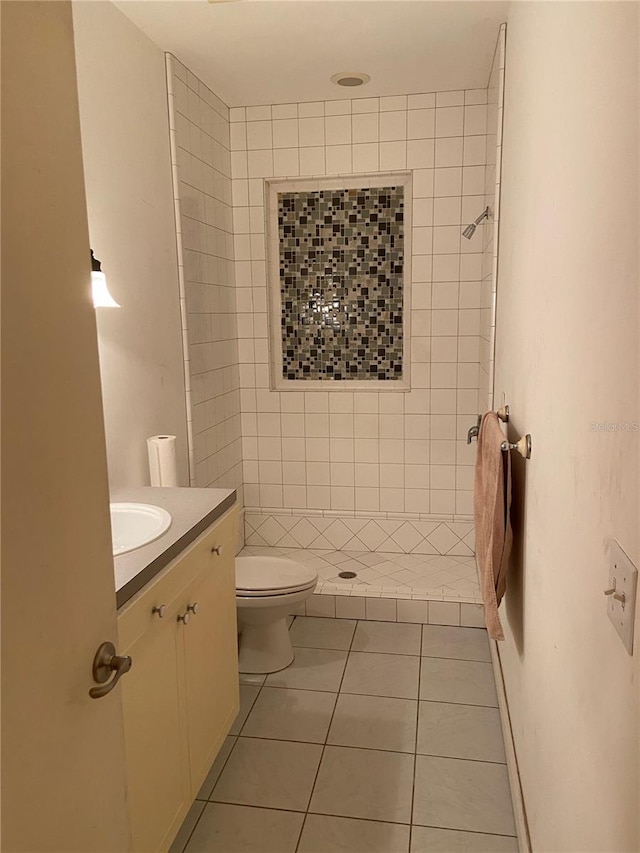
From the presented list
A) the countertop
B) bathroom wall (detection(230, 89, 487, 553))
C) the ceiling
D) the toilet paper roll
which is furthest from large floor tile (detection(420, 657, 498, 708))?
the ceiling

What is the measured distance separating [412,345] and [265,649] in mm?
1727

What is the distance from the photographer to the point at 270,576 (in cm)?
275

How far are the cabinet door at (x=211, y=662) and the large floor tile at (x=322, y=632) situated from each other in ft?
2.56

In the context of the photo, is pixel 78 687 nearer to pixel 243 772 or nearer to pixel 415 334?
pixel 243 772

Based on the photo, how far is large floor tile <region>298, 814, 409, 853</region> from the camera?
1.82 metres

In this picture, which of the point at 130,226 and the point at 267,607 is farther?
the point at 267,607

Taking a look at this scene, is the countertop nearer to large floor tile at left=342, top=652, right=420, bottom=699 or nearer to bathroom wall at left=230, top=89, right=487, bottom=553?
large floor tile at left=342, top=652, right=420, bottom=699

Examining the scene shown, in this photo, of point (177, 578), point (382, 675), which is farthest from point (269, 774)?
point (177, 578)

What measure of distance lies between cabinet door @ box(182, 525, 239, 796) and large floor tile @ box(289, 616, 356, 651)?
0.78 meters

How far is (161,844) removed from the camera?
63.8 inches

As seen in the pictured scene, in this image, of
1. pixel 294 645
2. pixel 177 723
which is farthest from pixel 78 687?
pixel 294 645

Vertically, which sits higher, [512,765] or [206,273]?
[206,273]

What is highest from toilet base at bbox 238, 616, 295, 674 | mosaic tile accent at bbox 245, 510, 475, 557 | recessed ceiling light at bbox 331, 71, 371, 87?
recessed ceiling light at bbox 331, 71, 371, 87

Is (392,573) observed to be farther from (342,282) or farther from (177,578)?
(177,578)
